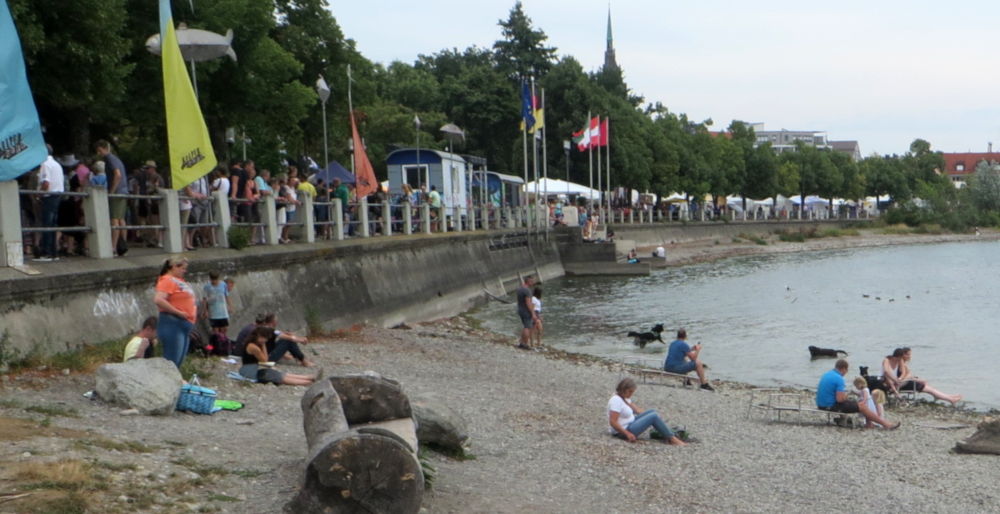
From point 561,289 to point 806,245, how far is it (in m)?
51.3

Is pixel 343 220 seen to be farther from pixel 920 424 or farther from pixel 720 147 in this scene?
pixel 720 147

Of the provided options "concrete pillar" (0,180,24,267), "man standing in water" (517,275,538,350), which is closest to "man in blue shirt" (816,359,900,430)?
"man standing in water" (517,275,538,350)

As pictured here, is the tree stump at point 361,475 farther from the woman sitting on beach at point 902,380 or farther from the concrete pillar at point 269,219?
the woman sitting on beach at point 902,380

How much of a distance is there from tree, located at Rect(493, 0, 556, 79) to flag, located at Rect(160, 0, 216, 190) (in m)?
77.2

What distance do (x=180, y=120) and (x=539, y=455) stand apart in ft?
23.1

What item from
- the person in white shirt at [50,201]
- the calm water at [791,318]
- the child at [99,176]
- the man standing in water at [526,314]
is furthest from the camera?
the calm water at [791,318]

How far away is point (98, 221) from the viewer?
16078mm

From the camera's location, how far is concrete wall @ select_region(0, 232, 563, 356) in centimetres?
1407

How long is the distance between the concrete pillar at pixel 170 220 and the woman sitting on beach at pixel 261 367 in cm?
262

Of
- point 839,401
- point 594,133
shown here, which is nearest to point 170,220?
point 839,401

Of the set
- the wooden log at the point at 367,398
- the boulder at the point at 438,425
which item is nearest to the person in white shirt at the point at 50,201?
the boulder at the point at 438,425

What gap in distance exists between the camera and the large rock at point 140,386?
1181cm

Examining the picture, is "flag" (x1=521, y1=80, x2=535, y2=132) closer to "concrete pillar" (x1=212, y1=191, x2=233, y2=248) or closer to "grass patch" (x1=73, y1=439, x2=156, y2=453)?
"concrete pillar" (x1=212, y1=191, x2=233, y2=248)

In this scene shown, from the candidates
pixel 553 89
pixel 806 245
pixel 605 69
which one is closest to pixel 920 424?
pixel 553 89
